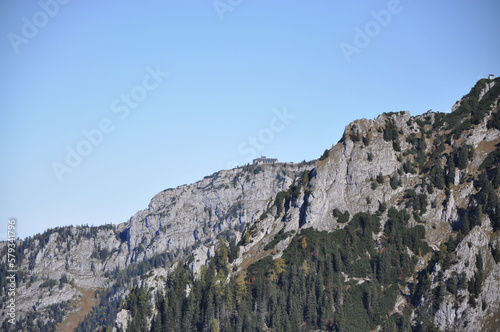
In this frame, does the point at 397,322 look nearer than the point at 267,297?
Yes

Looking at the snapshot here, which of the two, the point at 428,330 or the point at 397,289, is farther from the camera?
the point at 397,289

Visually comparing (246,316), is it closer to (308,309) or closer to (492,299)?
(308,309)

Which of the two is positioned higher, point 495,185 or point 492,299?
point 495,185

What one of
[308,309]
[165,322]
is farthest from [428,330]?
[165,322]

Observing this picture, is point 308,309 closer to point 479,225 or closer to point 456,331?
point 456,331

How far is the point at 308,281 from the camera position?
7810 inches

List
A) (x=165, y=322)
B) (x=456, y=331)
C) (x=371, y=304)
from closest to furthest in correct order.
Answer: (x=456, y=331), (x=371, y=304), (x=165, y=322)

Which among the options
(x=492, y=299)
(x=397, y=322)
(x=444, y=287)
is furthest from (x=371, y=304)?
(x=492, y=299)

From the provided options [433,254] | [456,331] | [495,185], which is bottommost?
[456,331]

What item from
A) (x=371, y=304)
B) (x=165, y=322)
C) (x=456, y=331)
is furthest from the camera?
(x=165, y=322)

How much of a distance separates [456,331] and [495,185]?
53739mm

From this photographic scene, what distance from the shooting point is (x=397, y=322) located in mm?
180375

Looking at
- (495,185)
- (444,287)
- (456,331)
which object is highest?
(495,185)

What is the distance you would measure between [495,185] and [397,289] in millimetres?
48484
